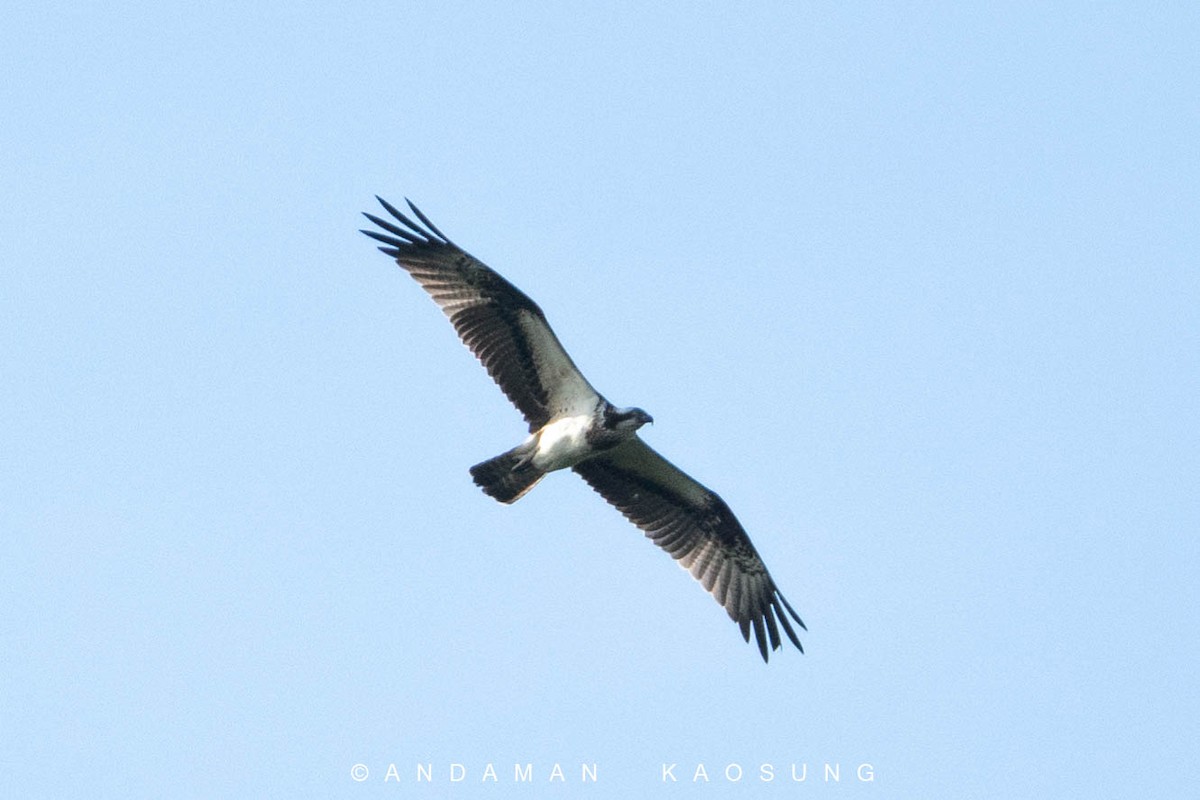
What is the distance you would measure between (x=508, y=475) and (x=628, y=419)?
3.91 feet

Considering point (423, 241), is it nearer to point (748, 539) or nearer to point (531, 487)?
point (531, 487)

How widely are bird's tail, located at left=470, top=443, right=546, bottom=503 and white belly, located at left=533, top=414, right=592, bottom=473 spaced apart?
0.10m

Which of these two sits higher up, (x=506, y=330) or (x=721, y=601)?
(x=506, y=330)

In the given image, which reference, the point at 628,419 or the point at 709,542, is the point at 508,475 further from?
the point at 709,542

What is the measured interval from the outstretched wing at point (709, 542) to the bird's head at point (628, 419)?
169 centimetres

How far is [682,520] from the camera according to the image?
18.4 meters

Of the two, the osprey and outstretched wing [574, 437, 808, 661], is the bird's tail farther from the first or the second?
outstretched wing [574, 437, 808, 661]

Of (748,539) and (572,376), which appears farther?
(748,539)

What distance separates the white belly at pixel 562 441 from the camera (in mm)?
16609

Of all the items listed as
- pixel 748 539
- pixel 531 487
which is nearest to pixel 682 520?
pixel 748 539

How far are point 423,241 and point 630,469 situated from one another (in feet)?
10.0

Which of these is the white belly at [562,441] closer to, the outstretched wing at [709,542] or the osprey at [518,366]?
the osprey at [518,366]

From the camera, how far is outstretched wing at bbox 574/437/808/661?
59.7ft

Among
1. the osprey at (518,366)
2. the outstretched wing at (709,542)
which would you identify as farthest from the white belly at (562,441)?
the outstretched wing at (709,542)
